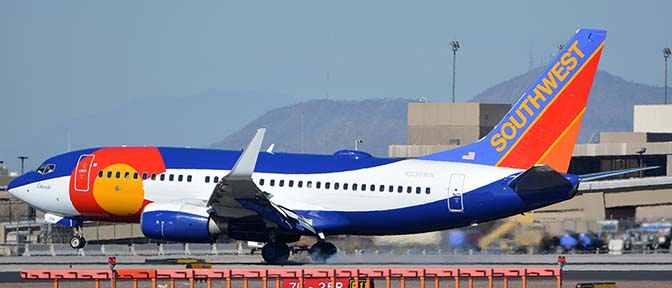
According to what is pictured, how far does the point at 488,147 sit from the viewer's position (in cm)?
5234

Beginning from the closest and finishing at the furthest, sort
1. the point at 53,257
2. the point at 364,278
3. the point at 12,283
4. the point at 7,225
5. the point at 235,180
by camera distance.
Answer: the point at 364,278 < the point at 12,283 < the point at 235,180 < the point at 53,257 < the point at 7,225

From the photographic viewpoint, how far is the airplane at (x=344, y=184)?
5131 cm

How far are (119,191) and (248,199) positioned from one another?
5.68 meters

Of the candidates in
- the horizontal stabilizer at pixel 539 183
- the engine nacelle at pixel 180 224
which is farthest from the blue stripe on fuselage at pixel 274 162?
the horizontal stabilizer at pixel 539 183

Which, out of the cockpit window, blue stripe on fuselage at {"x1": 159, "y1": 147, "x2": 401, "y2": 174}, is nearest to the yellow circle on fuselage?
blue stripe on fuselage at {"x1": 159, "y1": 147, "x2": 401, "y2": 174}

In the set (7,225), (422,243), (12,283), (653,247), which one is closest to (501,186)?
(422,243)

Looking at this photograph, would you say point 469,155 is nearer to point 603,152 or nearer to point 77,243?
point 77,243

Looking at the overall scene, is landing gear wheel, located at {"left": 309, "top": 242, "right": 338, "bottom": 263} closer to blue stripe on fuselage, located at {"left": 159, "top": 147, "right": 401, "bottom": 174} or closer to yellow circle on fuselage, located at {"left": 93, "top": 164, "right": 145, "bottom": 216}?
blue stripe on fuselage, located at {"left": 159, "top": 147, "right": 401, "bottom": 174}

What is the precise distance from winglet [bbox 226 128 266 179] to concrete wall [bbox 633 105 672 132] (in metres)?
90.9

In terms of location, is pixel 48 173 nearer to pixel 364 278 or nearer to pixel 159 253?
pixel 159 253

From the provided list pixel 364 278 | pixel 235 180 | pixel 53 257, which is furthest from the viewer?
pixel 53 257

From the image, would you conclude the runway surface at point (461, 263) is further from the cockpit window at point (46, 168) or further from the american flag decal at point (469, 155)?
the american flag decal at point (469, 155)

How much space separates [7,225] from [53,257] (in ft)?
42.8

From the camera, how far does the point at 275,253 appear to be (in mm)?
52906
